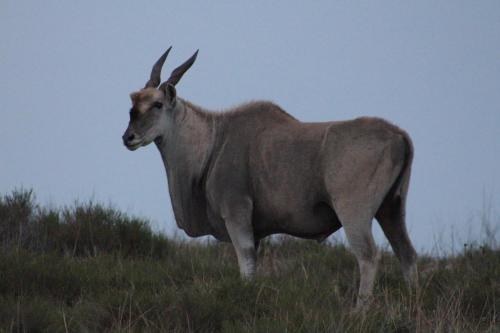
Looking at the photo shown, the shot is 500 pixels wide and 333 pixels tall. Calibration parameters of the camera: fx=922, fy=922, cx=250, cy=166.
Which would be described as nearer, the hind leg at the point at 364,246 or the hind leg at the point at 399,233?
the hind leg at the point at 364,246

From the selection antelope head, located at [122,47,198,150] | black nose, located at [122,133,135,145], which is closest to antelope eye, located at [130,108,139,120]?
antelope head, located at [122,47,198,150]

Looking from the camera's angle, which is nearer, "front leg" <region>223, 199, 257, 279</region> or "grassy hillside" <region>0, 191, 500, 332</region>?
"grassy hillside" <region>0, 191, 500, 332</region>

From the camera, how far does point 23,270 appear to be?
330 inches

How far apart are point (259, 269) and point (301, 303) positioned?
144 inches

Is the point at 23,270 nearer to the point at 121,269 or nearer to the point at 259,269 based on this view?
the point at 121,269

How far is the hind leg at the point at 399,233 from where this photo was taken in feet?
29.0

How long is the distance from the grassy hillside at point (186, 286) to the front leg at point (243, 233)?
0.59 ft

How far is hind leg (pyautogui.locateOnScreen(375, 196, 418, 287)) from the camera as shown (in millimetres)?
8836

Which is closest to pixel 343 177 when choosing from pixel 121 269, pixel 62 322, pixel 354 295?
pixel 354 295

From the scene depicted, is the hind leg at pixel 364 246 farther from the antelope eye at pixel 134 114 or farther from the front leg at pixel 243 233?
the antelope eye at pixel 134 114

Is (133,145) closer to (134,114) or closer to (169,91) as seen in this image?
(134,114)

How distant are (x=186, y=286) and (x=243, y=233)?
2.92 feet

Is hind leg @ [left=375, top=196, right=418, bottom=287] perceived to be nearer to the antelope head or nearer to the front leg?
the front leg

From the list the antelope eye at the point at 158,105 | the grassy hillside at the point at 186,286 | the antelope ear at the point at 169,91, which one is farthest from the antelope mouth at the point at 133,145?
the grassy hillside at the point at 186,286
